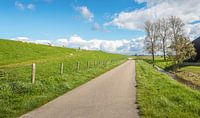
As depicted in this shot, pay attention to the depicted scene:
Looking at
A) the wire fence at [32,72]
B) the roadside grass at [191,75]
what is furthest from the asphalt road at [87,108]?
the roadside grass at [191,75]

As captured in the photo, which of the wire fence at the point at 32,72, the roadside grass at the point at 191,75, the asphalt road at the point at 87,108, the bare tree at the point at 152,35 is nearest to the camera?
the asphalt road at the point at 87,108

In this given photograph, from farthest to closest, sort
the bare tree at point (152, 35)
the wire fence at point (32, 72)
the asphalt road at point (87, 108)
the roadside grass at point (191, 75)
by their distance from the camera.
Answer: the bare tree at point (152, 35)
the roadside grass at point (191, 75)
the wire fence at point (32, 72)
the asphalt road at point (87, 108)

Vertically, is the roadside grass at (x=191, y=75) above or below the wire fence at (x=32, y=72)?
below

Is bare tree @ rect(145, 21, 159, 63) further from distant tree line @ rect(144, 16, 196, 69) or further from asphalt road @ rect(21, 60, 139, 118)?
asphalt road @ rect(21, 60, 139, 118)

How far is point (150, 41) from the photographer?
7800 cm

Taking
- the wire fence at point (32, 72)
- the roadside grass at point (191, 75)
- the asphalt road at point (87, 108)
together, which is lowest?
the roadside grass at point (191, 75)

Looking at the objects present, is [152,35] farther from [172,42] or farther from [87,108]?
[87,108]

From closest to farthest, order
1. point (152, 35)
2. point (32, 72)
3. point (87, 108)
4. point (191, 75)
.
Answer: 1. point (87, 108)
2. point (32, 72)
3. point (191, 75)
4. point (152, 35)

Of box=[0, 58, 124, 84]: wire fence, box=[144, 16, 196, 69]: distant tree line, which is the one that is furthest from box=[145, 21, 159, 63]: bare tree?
box=[0, 58, 124, 84]: wire fence

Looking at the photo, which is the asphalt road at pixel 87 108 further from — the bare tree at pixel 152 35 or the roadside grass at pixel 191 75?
the bare tree at pixel 152 35

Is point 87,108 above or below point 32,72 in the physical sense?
below

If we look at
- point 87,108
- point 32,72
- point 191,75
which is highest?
point 32,72

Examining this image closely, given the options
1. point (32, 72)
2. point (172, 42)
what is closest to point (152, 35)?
point (172, 42)

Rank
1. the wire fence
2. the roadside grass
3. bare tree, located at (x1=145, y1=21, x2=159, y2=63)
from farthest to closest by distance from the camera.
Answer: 1. bare tree, located at (x1=145, y1=21, x2=159, y2=63)
2. the roadside grass
3. the wire fence
